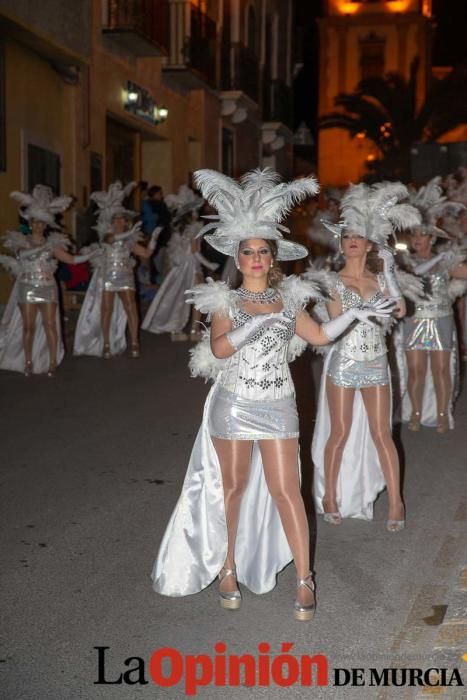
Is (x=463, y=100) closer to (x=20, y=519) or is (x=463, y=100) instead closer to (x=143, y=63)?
(x=143, y=63)

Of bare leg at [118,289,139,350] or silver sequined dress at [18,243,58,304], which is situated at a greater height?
silver sequined dress at [18,243,58,304]

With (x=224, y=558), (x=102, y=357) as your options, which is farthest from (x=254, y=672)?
(x=102, y=357)

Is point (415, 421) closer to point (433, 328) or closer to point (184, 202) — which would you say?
point (433, 328)

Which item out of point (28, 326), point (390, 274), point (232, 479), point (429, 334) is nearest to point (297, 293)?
point (232, 479)

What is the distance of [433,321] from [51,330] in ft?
16.2

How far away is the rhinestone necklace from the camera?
469 centimetres

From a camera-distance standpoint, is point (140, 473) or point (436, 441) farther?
point (436, 441)

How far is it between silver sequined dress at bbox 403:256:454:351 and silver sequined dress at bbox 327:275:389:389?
285cm

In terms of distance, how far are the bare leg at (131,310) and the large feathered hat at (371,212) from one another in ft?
24.8

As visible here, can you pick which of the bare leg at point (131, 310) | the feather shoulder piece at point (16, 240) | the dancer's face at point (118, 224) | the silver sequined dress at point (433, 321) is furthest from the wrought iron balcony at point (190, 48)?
the silver sequined dress at point (433, 321)

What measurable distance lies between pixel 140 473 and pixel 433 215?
3.52 metres

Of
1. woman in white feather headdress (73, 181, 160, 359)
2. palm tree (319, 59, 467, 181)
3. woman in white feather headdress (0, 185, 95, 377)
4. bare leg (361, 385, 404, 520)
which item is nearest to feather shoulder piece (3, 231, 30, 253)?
woman in white feather headdress (0, 185, 95, 377)

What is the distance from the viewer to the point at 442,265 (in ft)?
29.4

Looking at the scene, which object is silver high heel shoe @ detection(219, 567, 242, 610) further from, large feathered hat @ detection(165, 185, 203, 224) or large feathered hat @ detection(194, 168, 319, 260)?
large feathered hat @ detection(165, 185, 203, 224)
